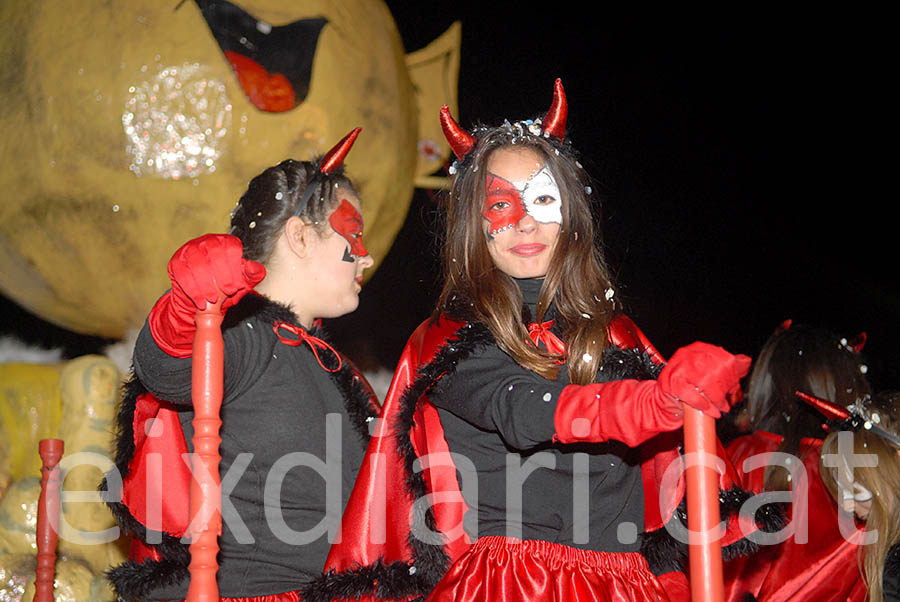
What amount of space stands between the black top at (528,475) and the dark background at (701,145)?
150 cm

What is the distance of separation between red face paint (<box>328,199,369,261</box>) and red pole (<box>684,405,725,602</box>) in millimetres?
971

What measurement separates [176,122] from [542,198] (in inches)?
48.7

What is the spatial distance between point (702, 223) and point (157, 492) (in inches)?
84.6

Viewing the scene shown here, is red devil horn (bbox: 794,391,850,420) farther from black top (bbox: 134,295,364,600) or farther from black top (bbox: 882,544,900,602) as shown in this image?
black top (bbox: 134,295,364,600)

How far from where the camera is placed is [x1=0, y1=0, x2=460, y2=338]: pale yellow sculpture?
7.70 ft

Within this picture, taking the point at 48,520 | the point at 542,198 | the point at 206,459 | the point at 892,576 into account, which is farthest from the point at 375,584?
the point at 892,576

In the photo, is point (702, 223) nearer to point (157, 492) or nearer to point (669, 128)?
point (669, 128)

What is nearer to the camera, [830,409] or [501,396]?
[501,396]

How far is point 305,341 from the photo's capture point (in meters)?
1.80

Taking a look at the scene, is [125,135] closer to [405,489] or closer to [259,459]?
[259,459]

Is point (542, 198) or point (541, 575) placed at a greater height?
point (542, 198)

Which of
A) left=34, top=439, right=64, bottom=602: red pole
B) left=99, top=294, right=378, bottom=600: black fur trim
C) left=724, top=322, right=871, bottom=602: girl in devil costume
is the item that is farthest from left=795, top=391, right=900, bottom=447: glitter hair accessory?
left=34, top=439, right=64, bottom=602: red pole

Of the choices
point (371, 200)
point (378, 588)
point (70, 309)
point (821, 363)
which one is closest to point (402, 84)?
point (371, 200)

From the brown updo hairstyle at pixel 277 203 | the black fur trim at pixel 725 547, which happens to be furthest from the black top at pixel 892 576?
the brown updo hairstyle at pixel 277 203
